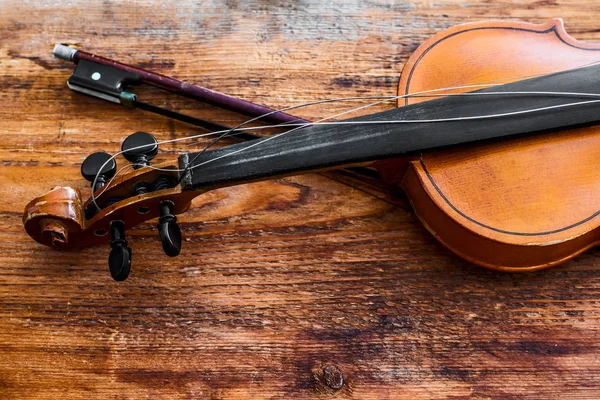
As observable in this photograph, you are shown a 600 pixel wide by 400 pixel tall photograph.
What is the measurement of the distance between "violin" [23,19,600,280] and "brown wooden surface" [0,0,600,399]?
3.8 inches

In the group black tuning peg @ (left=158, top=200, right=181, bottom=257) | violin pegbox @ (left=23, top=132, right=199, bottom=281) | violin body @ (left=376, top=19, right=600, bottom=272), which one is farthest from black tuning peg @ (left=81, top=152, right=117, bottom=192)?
violin body @ (left=376, top=19, right=600, bottom=272)

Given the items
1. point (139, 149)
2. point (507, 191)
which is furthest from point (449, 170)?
point (139, 149)

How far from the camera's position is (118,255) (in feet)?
3.55

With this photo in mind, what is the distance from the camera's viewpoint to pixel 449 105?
1152 mm

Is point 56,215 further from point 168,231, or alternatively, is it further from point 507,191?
point 507,191

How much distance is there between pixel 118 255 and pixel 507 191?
0.71 meters

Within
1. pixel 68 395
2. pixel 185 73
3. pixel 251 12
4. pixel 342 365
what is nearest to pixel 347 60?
pixel 251 12

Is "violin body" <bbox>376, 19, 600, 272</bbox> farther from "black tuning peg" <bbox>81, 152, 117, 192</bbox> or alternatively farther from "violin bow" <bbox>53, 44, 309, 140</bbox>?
"black tuning peg" <bbox>81, 152, 117, 192</bbox>

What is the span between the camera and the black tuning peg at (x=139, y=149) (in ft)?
3.75

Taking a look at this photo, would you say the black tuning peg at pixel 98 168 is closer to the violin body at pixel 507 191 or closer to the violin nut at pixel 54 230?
the violin nut at pixel 54 230

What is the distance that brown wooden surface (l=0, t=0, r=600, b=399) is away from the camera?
1.14 metres

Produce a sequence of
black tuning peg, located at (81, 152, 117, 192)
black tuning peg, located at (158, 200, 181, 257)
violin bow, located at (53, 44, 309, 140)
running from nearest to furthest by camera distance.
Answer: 1. black tuning peg, located at (158, 200, 181, 257)
2. black tuning peg, located at (81, 152, 117, 192)
3. violin bow, located at (53, 44, 309, 140)

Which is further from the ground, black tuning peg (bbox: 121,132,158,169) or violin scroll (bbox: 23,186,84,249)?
Answer: black tuning peg (bbox: 121,132,158,169)

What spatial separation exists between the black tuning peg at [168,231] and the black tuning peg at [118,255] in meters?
0.07
